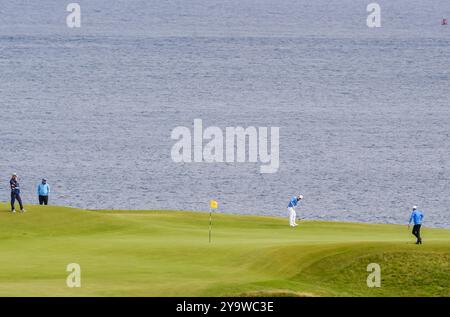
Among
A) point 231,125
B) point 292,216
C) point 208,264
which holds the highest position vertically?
point 231,125

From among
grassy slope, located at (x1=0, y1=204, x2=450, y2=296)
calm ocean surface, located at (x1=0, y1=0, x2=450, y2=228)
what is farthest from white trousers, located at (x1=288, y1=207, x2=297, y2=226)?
calm ocean surface, located at (x1=0, y1=0, x2=450, y2=228)

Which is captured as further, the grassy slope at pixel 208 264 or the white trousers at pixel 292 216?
the white trousers at pixel 292 216

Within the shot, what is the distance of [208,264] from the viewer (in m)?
44.7

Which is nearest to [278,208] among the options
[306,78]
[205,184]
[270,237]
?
[205,184]

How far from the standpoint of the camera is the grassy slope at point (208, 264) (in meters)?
39.4

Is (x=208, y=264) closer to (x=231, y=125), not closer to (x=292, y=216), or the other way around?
(x=292, y=216)

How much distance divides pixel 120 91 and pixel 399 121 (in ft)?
145

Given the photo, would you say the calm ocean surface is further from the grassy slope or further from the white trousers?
the grassy slope

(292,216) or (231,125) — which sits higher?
(231,125)

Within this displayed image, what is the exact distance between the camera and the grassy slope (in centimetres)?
3941

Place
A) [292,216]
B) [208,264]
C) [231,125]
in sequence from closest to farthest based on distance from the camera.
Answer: [208,264] < [292,216] < [231,125]

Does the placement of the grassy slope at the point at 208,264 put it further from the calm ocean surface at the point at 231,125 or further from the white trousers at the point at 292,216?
the calm ocean surface at the point at 231,125

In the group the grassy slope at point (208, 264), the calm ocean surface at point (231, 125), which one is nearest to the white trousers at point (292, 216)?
the grassy slope at point (208, 264)

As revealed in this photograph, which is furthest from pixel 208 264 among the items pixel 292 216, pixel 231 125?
pixel 231 125
